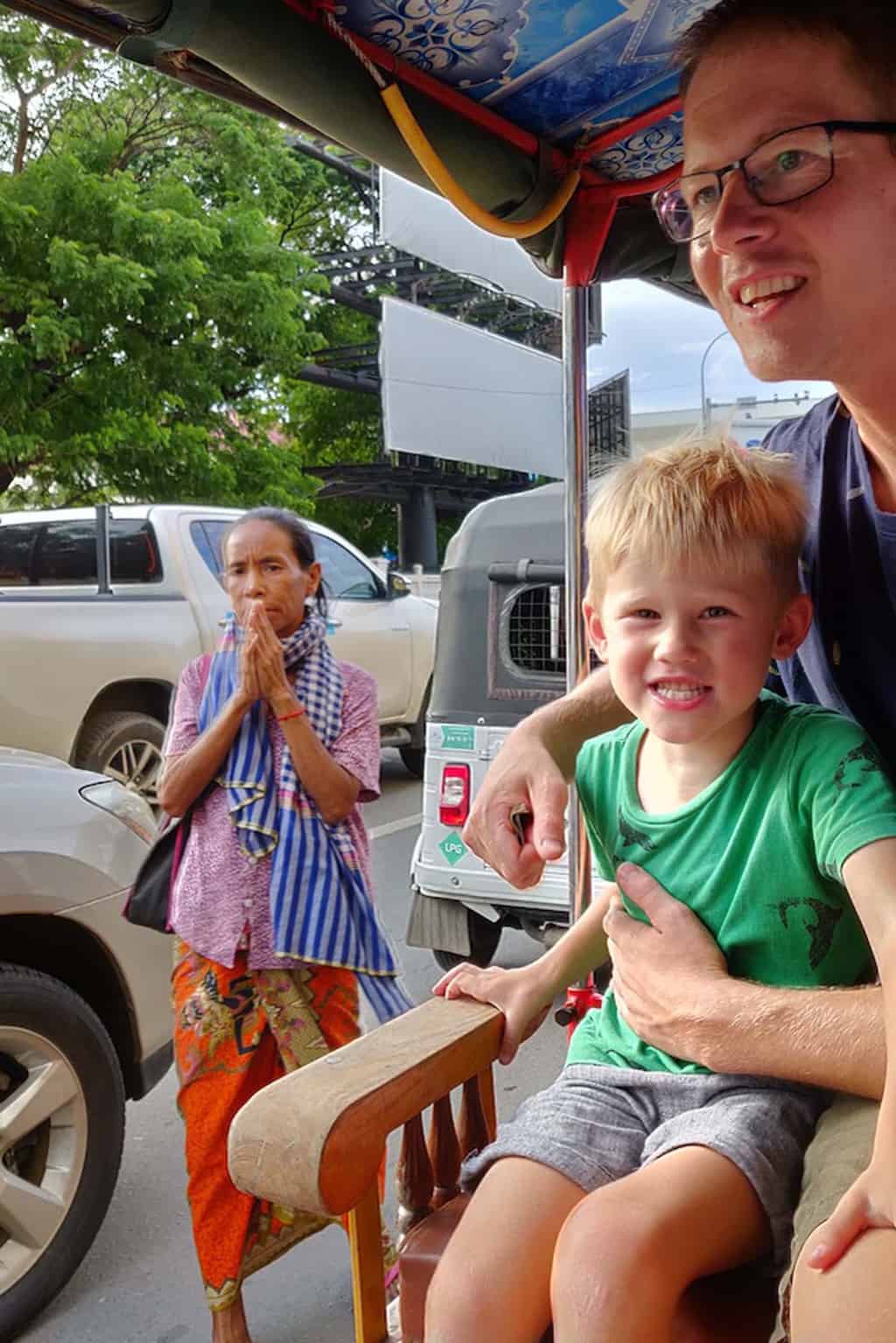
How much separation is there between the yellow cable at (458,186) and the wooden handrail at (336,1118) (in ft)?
4.69

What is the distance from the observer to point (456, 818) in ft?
16.0

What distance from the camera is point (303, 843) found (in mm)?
2896

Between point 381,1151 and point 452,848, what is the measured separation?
3.24 meters

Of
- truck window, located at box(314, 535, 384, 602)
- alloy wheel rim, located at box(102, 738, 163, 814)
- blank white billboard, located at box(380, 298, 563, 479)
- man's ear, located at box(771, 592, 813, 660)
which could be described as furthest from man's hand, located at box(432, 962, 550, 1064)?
truck window, located at box(314, 535, 384, 602)

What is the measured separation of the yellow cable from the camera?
2135mm

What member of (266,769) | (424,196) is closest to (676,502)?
(266,769)

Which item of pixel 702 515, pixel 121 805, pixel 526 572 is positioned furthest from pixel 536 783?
pixel 526 572

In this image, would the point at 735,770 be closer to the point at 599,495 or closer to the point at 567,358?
the point at 599,495

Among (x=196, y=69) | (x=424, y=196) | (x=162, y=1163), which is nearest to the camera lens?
(x=196, y=69)

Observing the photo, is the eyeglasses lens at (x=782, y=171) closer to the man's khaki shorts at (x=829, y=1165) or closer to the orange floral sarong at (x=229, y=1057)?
the man's khaki shorts at (x=829, y=1165)

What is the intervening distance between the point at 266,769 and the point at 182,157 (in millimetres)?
11672

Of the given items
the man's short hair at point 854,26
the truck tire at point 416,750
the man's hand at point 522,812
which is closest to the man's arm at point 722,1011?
the man's hand at point 522,812

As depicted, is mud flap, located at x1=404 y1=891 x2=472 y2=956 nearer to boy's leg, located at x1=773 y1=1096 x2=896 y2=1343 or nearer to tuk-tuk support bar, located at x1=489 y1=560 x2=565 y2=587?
tuk-tuk support bar, located at x1=489 y1=560 x2=565 y2=587

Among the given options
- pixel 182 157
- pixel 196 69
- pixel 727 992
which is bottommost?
pixel 727 992
